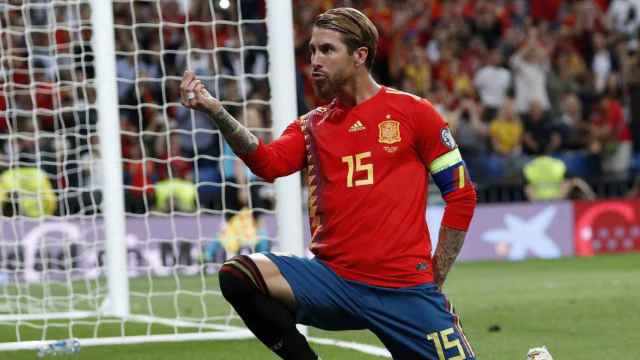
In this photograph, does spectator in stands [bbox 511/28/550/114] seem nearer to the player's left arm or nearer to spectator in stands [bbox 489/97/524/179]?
spectator in stands [bbox 489/97/524/179]

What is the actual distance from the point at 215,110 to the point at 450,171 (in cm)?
96

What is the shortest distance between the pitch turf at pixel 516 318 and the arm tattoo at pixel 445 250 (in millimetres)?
2102

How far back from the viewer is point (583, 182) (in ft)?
61.4

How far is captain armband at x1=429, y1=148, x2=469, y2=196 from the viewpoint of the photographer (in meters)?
5.31

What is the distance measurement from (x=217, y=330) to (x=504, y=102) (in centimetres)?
1179

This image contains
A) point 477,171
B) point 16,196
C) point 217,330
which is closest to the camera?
point 217,330

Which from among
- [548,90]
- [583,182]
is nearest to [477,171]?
[583,182]

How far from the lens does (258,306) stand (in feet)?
17.6

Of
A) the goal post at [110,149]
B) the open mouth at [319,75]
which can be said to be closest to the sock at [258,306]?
Answer: the open mouth at [319,75]

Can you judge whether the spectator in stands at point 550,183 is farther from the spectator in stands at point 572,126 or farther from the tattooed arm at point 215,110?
the tattooed arm at point 215,110

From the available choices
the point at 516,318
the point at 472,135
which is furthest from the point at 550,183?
the point at 516,318

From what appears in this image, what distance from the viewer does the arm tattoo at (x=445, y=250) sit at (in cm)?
538

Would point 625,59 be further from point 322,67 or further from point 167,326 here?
point 322,67

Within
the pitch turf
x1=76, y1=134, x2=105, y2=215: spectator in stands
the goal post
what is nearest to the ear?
the pitch turf
